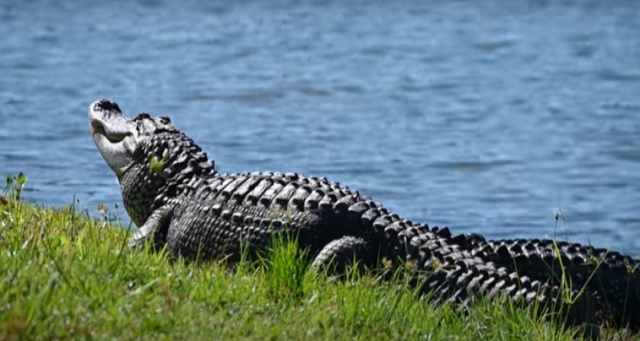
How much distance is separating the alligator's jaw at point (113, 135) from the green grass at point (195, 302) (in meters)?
1.80

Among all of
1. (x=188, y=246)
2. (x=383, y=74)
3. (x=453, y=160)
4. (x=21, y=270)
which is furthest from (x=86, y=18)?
(x=21, y=270)

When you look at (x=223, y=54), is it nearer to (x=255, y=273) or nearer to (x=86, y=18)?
(x=86, y=18)

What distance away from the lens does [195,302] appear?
217 inches

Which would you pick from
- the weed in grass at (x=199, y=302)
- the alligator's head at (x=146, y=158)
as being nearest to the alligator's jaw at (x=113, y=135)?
the alligator's head at (x=146, y=158)

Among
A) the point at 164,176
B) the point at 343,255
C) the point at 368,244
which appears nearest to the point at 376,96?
the point at 164,176

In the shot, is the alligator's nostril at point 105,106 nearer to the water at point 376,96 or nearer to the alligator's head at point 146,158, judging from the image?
the alligator's head at point 146,158

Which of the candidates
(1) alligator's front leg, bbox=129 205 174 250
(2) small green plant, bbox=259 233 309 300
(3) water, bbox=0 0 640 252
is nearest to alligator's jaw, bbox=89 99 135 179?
(1) alligator's front leg, bbox=129 205 174 250

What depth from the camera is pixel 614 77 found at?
58.9 ft

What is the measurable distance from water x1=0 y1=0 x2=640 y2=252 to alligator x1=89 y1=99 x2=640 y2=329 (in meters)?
2.17

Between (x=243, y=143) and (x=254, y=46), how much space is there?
6496 mm

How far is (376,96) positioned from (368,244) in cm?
976

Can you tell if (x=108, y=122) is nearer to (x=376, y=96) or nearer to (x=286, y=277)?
(x=286, y=277)

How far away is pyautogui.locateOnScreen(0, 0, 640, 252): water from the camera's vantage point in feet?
39.0

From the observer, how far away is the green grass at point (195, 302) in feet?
16.4
